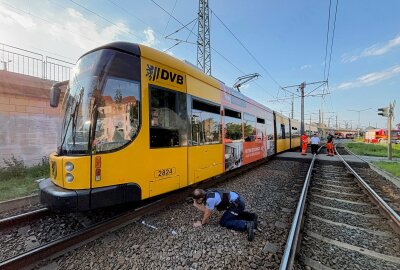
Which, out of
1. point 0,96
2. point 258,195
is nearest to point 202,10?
point 0,96

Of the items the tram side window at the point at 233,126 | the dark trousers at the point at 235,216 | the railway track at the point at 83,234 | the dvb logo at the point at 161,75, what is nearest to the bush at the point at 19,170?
the railway track at the point at 83,234

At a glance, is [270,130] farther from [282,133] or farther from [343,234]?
[343,234]

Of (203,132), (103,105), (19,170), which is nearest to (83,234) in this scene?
(103,105)

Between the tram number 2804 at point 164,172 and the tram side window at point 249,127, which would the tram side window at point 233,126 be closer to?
the tram side window at point 249,127

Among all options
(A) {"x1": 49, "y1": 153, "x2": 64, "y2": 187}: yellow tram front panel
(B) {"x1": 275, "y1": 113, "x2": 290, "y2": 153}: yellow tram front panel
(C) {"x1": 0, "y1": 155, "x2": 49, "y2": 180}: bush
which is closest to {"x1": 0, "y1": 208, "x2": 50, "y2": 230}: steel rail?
(A) {"x1": 49, "y1": 153, "x2": 64, "y2": 187}: yellow tram front panel

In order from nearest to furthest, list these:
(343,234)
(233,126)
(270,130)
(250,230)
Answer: (250,230) → (343,234) → (233,126) → (270,130)

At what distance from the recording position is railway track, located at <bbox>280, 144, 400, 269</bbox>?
3190mm

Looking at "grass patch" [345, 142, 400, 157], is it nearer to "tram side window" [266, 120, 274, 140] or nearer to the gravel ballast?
"tram side window" [266, 120, 274, 140]

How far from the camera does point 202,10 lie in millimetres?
17109

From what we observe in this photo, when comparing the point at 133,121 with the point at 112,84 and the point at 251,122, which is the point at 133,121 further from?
the point at 251,122

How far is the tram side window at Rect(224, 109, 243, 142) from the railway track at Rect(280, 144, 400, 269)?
283cm

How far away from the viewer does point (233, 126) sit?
309 inches

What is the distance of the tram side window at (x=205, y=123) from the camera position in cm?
557

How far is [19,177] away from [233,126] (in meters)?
7.61
